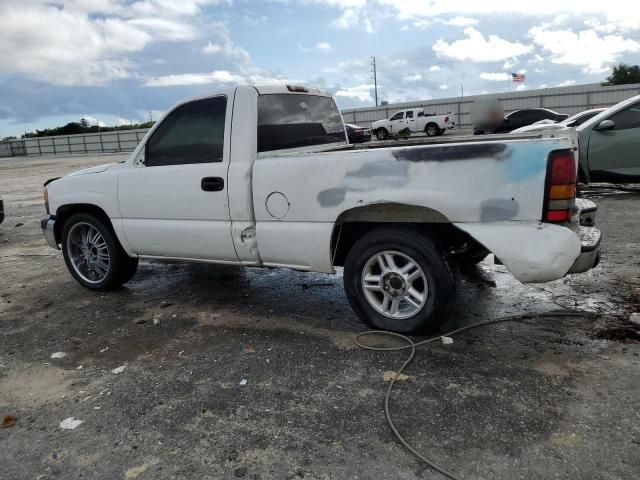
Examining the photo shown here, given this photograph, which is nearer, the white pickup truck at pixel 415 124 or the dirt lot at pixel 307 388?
the dirt lot at pixel 307 388

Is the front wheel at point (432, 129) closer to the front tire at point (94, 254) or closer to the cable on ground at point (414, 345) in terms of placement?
the front tire at point (94, 254)

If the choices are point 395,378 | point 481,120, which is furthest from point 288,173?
point 481,120

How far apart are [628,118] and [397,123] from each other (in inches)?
967

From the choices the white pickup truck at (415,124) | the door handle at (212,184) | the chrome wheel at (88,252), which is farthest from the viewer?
the white pickup truck at (415,124)

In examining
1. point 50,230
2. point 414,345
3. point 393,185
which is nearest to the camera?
point 393,185

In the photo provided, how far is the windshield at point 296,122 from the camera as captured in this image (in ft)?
14.3

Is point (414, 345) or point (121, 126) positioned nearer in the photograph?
point (414, 345)

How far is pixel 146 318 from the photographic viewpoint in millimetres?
4695

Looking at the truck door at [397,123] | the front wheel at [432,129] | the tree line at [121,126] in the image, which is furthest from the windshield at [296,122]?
the tree line at [121,126]

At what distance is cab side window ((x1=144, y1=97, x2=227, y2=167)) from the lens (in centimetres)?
441

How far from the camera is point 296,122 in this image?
4707mm

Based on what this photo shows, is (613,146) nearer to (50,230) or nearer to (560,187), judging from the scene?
(560,187)

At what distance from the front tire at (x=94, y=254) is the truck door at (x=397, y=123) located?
2887 centimetres

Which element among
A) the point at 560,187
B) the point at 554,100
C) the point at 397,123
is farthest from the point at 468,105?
the point at 560,187
